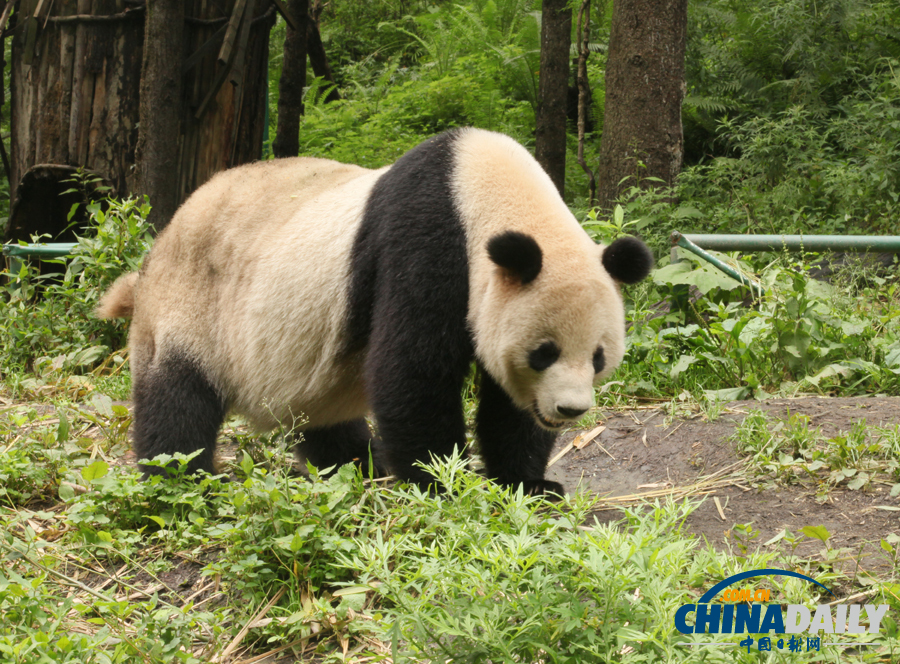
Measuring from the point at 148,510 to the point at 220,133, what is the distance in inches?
166

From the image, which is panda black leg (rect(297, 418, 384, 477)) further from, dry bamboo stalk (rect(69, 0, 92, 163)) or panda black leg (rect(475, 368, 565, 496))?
dry bamboo stalk (rect(69, 0, 92, 163))

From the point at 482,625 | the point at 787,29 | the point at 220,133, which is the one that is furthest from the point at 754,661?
the point at 787,29

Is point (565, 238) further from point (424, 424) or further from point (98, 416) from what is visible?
point (98, 416)

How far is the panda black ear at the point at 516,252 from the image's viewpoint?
2.90 meters

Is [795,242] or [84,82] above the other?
[84,82]

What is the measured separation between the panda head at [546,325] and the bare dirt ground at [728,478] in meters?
0.64

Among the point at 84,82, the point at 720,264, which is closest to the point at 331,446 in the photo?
the point at 720,264

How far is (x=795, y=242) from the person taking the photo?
4898mm

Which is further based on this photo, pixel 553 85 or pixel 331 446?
pixel 553 85

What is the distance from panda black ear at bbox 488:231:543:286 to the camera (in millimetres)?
2902

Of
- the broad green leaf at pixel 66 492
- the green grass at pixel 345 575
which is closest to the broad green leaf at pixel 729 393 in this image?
the green grass at pixel 345 575

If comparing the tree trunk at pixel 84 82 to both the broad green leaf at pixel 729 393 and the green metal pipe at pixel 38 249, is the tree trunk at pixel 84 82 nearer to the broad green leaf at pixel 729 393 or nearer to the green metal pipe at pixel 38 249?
the green metal pipe at pixel 38 249

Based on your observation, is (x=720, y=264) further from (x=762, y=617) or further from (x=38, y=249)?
(x=38, y=249)

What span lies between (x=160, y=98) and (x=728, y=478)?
5.02 meters
